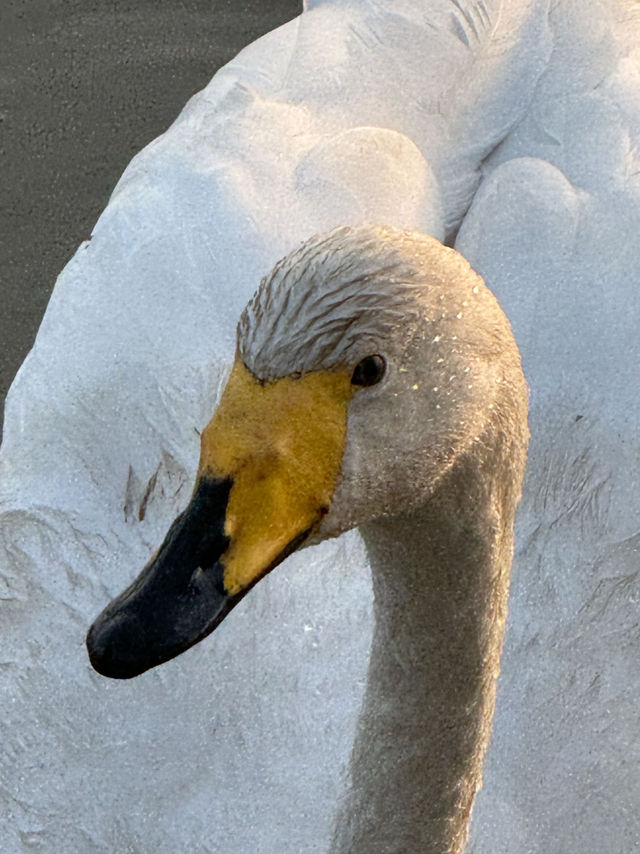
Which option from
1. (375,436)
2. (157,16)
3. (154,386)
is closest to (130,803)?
(154,386)

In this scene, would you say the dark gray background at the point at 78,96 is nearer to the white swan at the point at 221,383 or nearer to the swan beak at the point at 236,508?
the white swan at the point at 221,383

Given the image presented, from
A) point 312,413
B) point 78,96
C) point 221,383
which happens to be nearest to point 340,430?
point 312,413

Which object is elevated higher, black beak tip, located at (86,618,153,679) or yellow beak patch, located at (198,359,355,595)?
yellow beak patch, located at (198,359,355,595)

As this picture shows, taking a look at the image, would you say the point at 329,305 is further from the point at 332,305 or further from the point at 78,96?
the point at 78,96

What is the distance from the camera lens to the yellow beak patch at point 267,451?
1.13 metres

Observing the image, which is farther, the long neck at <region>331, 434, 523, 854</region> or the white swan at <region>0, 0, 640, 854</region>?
the white swan at <region>0, 0, 640, 854</region>

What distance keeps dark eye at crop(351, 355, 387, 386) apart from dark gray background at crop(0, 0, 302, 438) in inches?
85.9

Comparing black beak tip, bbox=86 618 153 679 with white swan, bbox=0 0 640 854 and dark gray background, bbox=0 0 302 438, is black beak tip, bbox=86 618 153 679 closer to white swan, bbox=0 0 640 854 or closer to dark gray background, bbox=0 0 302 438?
white swan, bbox=0 0 640 854

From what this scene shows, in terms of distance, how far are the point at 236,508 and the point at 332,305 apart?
186 mm

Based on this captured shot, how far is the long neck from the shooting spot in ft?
4.18

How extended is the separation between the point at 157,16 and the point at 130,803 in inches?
96.8

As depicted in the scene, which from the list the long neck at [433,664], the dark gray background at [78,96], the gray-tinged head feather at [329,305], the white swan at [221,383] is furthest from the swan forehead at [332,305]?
the dark gray background at [78,96]

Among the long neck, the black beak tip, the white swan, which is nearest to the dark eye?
the long neck

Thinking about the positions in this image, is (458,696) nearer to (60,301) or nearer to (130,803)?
(130,803)
